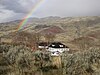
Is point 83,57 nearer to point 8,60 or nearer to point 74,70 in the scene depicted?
point 74,70

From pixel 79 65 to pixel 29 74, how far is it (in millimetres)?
7522

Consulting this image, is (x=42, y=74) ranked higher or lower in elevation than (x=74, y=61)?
lower

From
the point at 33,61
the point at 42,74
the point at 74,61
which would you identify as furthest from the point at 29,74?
the point at 74,61

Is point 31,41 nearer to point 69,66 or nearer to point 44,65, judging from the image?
point 44,65

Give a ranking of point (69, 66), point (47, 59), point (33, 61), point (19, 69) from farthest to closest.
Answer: point (47, 59) → point (33, 61) → point (19, 69) → point (69, 66)

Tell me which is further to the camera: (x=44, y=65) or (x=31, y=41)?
(x=31, y=41)

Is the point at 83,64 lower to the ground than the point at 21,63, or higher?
higher

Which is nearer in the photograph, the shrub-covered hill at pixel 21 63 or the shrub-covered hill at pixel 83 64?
the shrub-covered hill at pixel 83 64

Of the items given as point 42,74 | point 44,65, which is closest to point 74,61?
point 42,74

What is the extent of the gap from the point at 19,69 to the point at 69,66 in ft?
26.3

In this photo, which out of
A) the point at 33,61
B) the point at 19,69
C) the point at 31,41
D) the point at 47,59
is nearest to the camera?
the point at 19,69

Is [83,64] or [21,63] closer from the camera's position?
[83,64]

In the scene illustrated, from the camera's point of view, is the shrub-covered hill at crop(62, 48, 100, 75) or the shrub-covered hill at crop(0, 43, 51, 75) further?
the shrub-covered hill at crop(0, 43, 51, 75)

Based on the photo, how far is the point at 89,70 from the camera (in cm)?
2597
